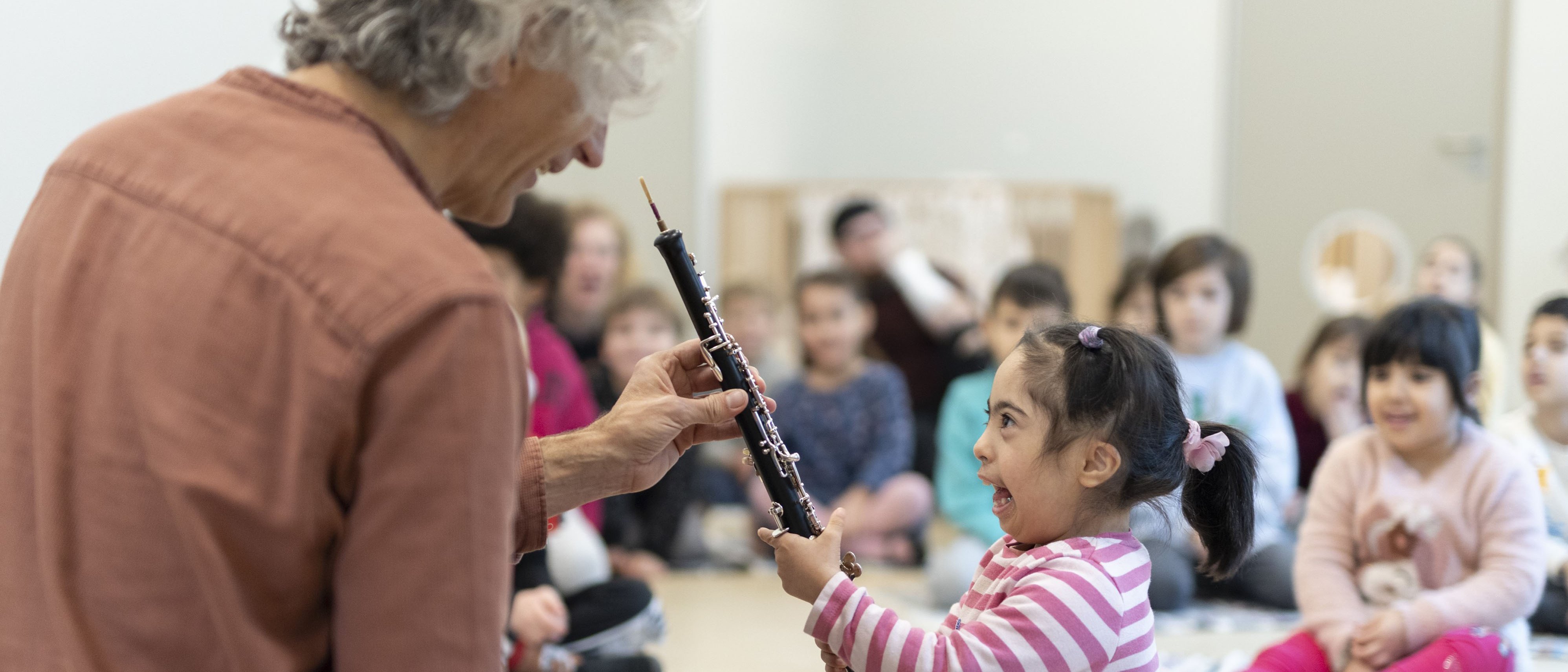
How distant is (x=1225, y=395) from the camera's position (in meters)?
3.29

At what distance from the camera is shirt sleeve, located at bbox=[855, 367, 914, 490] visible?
3.75 meters

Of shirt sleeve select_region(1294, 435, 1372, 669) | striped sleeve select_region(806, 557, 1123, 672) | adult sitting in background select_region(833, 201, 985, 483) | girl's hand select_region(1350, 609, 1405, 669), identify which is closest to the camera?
striped sleeve select_region(806, 557, 1123, 672)

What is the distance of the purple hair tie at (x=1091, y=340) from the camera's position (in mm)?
1330

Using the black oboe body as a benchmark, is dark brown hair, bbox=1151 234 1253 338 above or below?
below

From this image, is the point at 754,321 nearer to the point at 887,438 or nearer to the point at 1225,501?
the point at 887,438

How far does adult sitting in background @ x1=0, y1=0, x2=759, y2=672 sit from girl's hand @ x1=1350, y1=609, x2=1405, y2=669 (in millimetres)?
1632

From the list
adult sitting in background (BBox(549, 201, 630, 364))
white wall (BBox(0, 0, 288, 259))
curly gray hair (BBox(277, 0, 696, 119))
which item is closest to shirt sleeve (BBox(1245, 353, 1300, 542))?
adult sitting in background (BBox(549, 201, 630, 364))

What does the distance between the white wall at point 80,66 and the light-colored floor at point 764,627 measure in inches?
58.7

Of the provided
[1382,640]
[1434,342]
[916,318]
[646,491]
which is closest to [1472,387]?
[1434,342]

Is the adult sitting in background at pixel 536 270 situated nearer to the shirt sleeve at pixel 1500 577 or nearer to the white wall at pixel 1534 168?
the shirt sleeve at pixel 1500 577

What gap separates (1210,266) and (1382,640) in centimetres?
150

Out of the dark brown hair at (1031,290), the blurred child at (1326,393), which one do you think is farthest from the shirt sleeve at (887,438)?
the blurred child at (1326,393)

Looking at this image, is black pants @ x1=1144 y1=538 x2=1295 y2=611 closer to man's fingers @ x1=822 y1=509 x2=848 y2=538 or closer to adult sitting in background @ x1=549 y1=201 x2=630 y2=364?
adult sitting in background @ x1=549 y1=201 x2=630 y2=364

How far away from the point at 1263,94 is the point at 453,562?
16.9 ft
